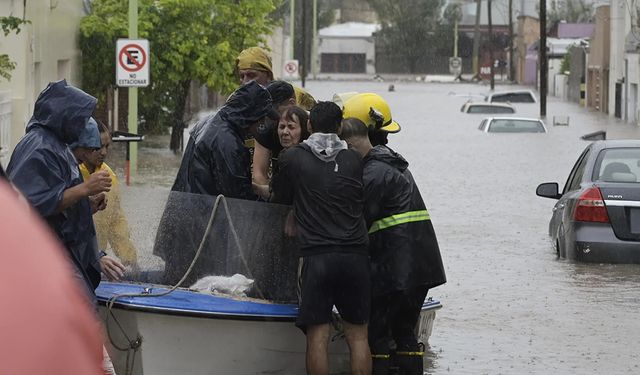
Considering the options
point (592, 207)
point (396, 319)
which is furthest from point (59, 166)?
point (592, 207)

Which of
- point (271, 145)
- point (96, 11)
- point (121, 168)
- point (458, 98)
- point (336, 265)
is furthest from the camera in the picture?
point (458, 98)

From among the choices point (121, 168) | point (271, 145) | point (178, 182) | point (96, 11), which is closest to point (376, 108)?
point (271, 145)

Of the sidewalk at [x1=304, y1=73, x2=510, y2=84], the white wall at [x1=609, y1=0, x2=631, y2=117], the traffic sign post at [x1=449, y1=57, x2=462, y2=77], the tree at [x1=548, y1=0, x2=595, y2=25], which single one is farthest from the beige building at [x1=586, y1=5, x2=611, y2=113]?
the tree at [x1=548, y1=0, x2=595, y2=25]

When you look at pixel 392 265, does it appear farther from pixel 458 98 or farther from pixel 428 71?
pixel 428 71

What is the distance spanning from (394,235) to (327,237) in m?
0.55

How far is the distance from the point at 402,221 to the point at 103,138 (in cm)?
187

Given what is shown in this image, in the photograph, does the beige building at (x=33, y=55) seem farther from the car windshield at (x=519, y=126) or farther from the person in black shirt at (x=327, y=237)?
A: the car windshield at (x=519, y=126)

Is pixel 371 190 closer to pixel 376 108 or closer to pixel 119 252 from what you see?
pixel 376 108

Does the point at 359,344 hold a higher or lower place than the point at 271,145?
lower

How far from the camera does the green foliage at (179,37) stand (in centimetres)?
3120

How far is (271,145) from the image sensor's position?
27.5 feet

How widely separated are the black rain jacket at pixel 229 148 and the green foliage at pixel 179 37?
2250cm

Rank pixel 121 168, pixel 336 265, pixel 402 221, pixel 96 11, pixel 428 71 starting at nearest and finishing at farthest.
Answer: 1. pixel 336 265
2. pixel 402 221
3. pixel 121 168
4. pixel 96 11
5. pixel 428 71

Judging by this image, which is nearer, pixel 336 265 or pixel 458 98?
pixel 336 265
